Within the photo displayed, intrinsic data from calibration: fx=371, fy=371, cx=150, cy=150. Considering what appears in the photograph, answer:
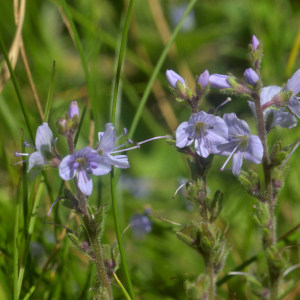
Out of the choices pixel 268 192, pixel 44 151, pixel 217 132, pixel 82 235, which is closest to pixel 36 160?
pixel 44 151

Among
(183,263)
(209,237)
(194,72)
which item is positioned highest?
(209,237)

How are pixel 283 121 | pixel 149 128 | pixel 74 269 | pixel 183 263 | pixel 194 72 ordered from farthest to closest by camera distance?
pixel 194 72, pixel 149 128, pixel 183 263, pixel 74 269, pixel 283 121

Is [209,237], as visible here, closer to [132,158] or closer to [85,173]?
[85,173]

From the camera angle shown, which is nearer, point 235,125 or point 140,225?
point 235,125

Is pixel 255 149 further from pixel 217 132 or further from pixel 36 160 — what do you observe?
pixel 36 160

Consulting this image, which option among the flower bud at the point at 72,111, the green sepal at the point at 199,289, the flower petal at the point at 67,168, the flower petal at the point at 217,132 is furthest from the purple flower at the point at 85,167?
the green sepal at the point at 199,289

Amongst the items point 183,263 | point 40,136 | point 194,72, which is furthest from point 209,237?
point 194,72

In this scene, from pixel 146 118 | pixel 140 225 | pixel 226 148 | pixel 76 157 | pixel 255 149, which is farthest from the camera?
pixel 146 118

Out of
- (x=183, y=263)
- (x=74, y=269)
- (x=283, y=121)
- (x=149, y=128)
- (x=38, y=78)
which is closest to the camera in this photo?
(x=283, y=121)
